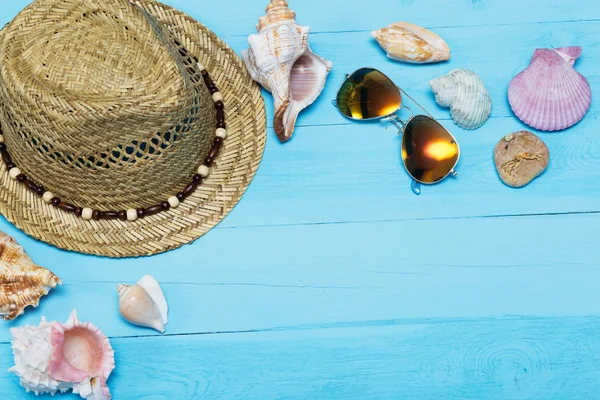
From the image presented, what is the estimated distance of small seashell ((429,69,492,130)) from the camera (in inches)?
45.6

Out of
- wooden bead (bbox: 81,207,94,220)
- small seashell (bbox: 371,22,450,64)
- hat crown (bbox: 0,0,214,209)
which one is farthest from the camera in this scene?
small seashell (bbox: 371,22,450,64)

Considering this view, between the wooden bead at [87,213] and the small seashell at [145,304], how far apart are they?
0.11m

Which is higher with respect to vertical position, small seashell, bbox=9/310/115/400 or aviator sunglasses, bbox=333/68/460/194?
aviator sunglasses, bbox=333/68/460/194

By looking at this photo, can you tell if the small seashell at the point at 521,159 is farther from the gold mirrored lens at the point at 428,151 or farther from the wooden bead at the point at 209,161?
the wooden bead at the point at 209,161

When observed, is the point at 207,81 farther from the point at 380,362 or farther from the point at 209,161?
the point at 380,362

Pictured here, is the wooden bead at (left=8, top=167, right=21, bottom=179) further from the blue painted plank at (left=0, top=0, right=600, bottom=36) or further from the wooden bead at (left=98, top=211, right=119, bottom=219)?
the blue painted plank at (left=0, top=0, right=600, bottom=36)

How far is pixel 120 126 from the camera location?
98cm

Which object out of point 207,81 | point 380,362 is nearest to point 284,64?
point 207,81

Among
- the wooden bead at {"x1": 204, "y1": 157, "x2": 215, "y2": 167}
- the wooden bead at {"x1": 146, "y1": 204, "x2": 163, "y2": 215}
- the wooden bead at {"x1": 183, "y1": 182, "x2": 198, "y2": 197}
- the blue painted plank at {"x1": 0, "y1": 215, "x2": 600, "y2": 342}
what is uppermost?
the wooden bead at {"x1": 204, "y1": 157, "x2": 215, "y2": 167}

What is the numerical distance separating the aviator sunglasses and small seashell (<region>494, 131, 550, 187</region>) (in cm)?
7

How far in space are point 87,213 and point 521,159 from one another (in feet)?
2.17

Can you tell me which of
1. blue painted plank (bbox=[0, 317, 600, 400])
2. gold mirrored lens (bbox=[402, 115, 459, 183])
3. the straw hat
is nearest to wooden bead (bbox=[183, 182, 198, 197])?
the straw hat

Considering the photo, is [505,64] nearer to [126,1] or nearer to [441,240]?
[441,240]

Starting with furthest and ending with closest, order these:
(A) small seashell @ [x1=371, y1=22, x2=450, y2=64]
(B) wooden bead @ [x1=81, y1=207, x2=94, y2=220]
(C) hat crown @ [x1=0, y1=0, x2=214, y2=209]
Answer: (A) small seashell @ [x1=371, y1=22, x2=450, y2=64] → (B) wooden bead @ [x1=81, y1=207, x2=94, y2=220] → (C) hat crown @ [x1=0, y1=0, x2=214, y2=209]
